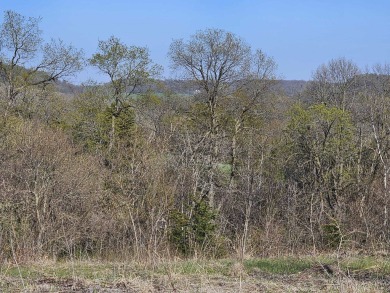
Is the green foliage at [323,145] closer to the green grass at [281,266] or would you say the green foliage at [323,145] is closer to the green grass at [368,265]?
the green grass at [368,265]

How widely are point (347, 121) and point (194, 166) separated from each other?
1231 cm

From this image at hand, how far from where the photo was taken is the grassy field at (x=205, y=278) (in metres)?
6.55

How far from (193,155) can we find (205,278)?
16153 mm

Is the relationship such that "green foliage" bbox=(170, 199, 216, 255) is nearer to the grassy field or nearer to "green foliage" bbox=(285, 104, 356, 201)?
"green foliage" bbox=(285, 104, 356, 201)

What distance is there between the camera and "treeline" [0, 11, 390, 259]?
19.8 m

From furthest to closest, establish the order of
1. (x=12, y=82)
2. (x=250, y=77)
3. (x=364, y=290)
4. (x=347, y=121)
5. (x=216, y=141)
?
(x=250, y=77)
(x=12, y=82)
(x=347, y=121)
(x=216, y=141)
(x=364, y=290)

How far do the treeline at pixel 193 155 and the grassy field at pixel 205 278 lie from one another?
382 centimetres

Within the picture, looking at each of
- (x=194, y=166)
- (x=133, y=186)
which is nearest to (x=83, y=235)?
(x=133, y=186)

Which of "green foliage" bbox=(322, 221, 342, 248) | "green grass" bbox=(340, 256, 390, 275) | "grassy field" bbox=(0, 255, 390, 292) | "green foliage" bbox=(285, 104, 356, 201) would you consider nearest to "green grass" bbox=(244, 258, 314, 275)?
"grassy field" bbox=(0, 255, 390, 292)

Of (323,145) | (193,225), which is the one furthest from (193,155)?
(323,145)

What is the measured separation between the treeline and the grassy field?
3816mm

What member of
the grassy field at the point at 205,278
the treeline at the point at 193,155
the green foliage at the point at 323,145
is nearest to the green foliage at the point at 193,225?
the treeline at the point at 193,155

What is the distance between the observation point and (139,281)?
695cm

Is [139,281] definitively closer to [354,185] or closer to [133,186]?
[133,186]
